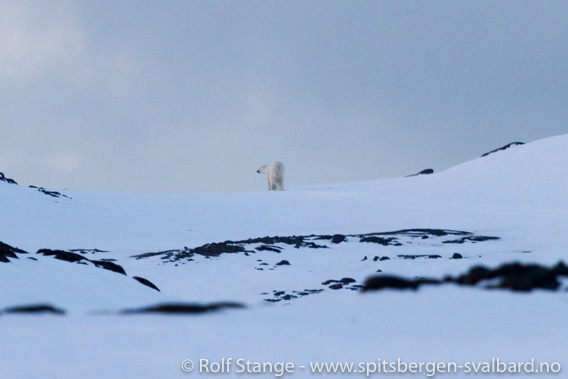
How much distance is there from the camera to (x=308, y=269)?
442 inches

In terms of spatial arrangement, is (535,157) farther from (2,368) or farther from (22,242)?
(2,368)

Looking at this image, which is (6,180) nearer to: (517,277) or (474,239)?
(474,239)

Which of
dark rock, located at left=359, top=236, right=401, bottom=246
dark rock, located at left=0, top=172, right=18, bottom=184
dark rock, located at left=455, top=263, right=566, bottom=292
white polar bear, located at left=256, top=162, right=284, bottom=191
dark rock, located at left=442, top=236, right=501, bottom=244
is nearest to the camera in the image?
dark rock, located at left=455, top=263, right=566, bottom=292

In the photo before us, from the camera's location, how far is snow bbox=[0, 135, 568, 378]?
10.7 ft

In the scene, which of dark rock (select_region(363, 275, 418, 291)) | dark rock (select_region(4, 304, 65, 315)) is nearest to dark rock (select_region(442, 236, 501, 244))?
dark rock (select_region(363, 275, 418, 291))

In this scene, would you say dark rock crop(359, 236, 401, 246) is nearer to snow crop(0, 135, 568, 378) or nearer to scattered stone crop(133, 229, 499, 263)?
scattered stone crop(133, 229, 499, 263)

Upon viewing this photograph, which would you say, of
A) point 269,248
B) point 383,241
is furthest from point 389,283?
point 383,241

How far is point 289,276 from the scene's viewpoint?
10617 mm

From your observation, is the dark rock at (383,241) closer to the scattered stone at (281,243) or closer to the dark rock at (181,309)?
the scattered stone at (281,243)

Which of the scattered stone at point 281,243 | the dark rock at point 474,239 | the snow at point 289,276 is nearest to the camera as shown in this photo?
the snow at point 289,276

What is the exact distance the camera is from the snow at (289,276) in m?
3.26

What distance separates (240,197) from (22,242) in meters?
10.7

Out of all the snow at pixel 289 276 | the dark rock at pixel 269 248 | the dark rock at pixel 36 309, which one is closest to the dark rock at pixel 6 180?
the snow at pixel 289 276

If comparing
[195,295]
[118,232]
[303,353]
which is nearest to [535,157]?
[118,232]
